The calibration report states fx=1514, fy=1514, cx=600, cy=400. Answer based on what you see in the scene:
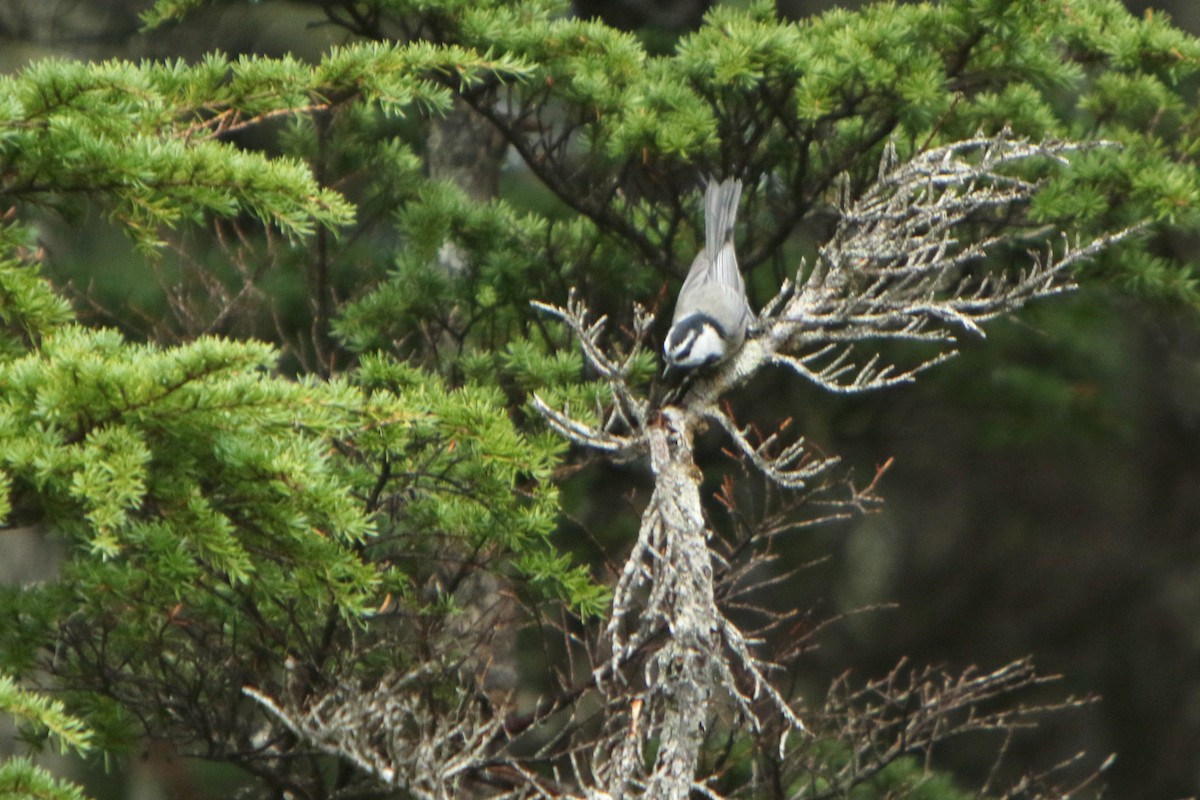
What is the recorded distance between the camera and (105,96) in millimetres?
3400

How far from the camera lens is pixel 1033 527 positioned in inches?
382

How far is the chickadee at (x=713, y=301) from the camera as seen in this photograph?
4203 millimetres

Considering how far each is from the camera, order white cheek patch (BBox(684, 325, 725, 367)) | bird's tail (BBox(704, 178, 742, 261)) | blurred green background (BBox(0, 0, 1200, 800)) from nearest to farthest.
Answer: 1. white cheek patch (BBox(684, 325, 725, 367))
2. bird's tail (BBox(704, 178, 742, 261))
3. blurred green background (BBox(0, 0, 1200, 800))

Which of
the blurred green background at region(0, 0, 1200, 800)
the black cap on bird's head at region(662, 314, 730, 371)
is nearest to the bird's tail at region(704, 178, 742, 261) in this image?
the black cap on bird's head at region(662, 314, 730, 371)

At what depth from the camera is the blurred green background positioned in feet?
23.7

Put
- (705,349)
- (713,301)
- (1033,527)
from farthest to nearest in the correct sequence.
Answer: (1033,527), (713,301), (705,349)

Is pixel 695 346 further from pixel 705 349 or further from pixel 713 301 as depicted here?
pixel 713 301

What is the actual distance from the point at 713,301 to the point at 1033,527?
5.69 m

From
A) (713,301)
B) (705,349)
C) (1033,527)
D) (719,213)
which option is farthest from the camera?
(1033,527)

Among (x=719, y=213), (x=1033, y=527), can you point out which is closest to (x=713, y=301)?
(x=719, y=213)

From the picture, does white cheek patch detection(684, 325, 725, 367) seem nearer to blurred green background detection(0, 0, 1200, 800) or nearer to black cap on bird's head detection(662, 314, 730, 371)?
black cap on bird's head detection(662, 314, 730, 371)

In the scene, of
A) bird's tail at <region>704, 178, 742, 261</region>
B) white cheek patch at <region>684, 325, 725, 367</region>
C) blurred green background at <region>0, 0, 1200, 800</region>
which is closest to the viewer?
white cheek patch at <region>684, 325, 725, 367</region>

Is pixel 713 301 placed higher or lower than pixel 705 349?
lower

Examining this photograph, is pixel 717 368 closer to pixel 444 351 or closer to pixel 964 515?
pixel 444 351
